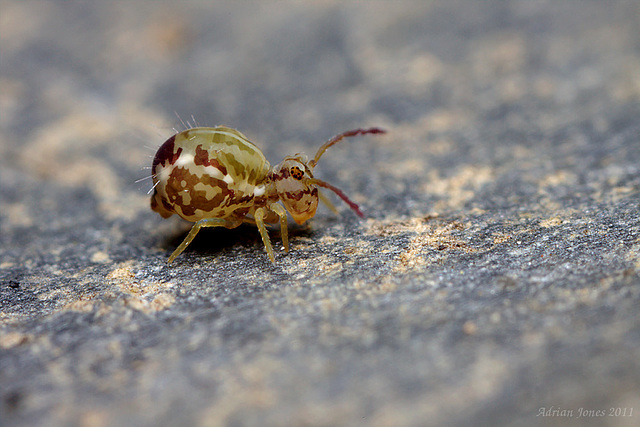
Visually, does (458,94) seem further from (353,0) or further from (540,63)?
(353,0)

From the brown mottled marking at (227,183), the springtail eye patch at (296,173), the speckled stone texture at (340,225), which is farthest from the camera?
the springtail eye patch at (296,173)

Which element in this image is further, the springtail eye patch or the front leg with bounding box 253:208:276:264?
the springtail eye patch

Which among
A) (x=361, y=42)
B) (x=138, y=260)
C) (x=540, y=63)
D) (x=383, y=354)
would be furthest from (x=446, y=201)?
(x=361, y=42)

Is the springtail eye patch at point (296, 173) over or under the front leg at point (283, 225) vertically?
over

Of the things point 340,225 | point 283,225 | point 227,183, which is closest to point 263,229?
point 283,225

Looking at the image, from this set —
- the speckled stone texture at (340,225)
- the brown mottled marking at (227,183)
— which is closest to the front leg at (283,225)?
the brown mottled marking at (227,183)

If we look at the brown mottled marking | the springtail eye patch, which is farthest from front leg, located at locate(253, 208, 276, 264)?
the springtail eye patch

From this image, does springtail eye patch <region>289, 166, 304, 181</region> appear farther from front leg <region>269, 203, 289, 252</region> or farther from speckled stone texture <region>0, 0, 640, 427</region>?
speckled stone texture <region>0, 0, 640, 427</region>

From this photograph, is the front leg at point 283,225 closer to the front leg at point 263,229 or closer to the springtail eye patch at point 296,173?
the front leg at point 263,229
